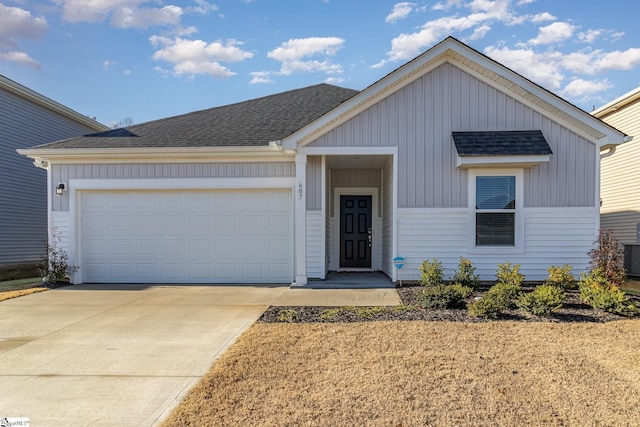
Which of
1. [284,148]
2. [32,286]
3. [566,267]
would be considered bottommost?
[32,286]

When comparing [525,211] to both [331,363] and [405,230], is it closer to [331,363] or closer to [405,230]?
[405,230]

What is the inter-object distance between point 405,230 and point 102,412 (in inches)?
264

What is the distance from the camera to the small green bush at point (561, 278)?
Result: 7.76 meters

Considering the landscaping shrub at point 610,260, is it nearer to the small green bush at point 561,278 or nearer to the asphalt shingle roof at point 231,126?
the small green bush at point 561,278

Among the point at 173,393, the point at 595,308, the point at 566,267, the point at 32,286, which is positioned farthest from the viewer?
the point at 32,286

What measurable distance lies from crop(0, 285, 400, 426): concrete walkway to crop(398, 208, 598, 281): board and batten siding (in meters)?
1.43

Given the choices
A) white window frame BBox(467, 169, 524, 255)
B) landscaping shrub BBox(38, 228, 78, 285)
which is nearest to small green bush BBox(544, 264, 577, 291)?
white window frame BBox(467, 169, 524, 255)

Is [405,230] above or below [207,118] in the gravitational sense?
below

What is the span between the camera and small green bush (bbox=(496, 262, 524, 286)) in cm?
→ 757

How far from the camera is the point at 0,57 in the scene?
17.1 m

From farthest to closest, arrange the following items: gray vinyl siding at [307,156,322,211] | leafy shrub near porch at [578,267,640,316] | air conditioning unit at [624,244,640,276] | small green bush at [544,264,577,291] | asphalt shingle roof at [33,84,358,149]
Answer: air conditioning unit at [624,244,640,276] → asphalt shingle roof at [33,84,358,149] → gray vinyl siding at [307,156,322,211] → small green bush at [544,264,577,291] → leafy shrub near porch at [578,267,640,316]

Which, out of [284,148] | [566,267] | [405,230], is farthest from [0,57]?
[566,267]

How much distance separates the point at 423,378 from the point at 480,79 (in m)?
7.05

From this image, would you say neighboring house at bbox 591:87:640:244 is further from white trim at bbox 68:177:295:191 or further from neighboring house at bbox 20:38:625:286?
white trim at bbox 68:177:295:191
